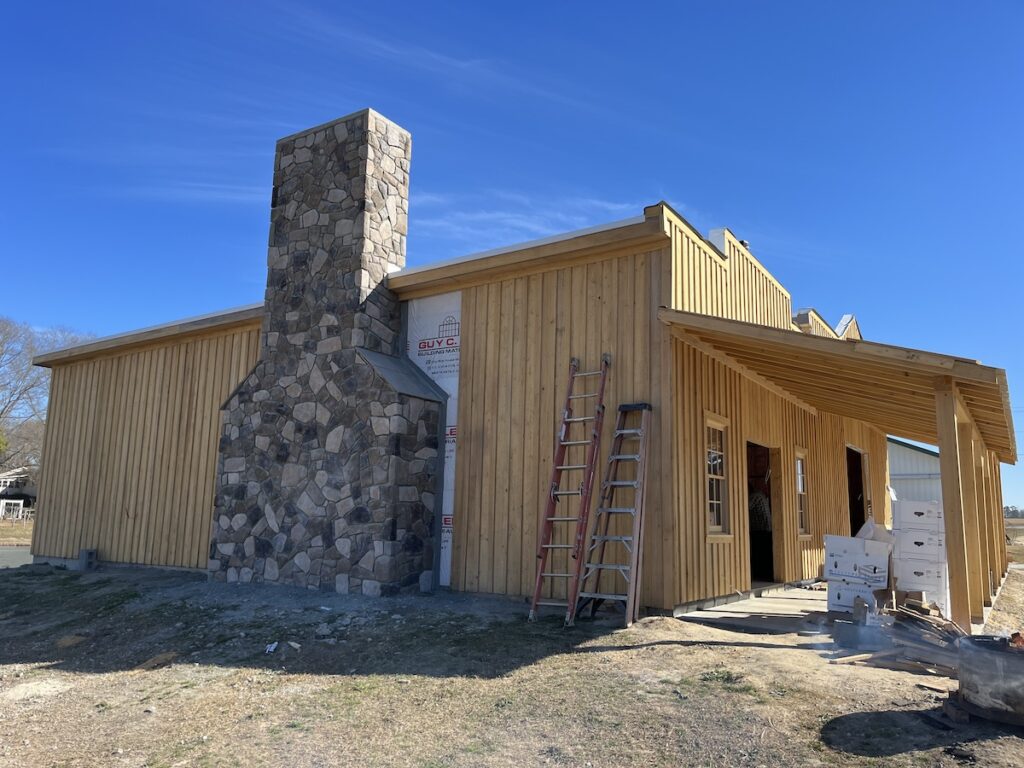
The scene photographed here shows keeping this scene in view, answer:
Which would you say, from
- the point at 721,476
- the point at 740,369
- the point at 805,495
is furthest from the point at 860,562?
the point at 805,495

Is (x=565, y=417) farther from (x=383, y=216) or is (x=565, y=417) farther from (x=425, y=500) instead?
(x=383, y=216)

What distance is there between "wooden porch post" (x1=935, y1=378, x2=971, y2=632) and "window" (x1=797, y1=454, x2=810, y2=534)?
5974 millimetres

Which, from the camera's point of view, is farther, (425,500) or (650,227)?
(425,500)

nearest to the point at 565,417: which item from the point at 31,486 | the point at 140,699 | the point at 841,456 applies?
the point at 140,699

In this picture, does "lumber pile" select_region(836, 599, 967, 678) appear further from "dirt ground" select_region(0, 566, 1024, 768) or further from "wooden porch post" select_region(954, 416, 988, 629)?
"wooden porch post" select_region(954, 416, 988, 629)

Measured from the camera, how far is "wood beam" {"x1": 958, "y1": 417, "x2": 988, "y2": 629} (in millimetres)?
6914

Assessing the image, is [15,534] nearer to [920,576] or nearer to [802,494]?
[802,494]

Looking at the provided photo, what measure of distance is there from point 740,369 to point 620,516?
3.28 metres

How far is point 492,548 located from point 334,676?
2.92m

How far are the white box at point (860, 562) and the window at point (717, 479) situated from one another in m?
1.63

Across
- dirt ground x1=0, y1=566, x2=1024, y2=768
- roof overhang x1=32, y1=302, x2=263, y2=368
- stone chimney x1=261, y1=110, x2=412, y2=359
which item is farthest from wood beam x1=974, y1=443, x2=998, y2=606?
roof overhang x1=32, y1=302, x2=263, y2=368

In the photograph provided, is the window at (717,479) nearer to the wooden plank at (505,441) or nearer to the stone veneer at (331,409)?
the wooden plank at (505,441)

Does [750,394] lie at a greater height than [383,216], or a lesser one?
lesser

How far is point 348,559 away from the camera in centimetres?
902
